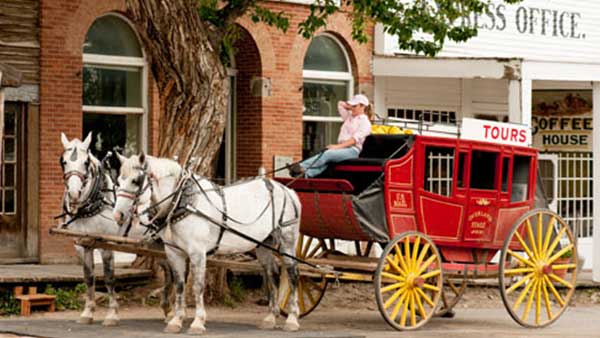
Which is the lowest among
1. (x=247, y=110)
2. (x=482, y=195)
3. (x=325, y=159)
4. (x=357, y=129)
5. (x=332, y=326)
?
(x=332, y=326)

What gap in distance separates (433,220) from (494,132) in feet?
5.13

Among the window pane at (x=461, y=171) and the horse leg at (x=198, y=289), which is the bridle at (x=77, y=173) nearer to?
the horse leg at (x=198, y=289)

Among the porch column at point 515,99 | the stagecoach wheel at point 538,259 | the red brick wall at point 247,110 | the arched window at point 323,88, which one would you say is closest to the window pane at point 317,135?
the arched window at point 323,88

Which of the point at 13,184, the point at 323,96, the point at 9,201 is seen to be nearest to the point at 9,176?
the point at 13,184

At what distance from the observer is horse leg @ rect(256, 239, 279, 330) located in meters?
14.8

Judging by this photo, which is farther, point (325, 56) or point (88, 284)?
point (325, 56)

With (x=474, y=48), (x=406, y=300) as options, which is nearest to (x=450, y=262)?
(x=406, y=300)

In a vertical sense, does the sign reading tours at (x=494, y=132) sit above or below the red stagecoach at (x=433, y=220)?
above

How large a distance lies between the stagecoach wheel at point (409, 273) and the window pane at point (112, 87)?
20.7 feet

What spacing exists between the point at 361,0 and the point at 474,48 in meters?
6.53

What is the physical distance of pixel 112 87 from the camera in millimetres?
19969

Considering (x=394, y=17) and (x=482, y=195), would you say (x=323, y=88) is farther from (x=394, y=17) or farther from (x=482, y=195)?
(x=482, y=195)

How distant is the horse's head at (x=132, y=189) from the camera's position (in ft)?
44.5

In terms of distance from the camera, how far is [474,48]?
24391 millimetres
